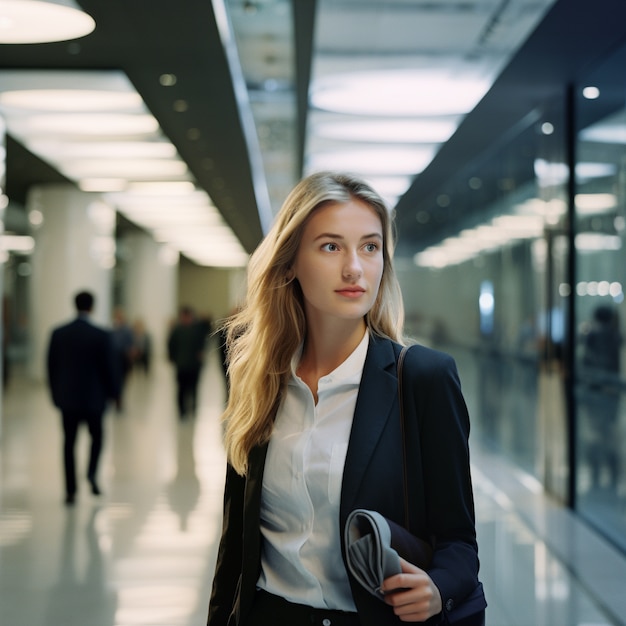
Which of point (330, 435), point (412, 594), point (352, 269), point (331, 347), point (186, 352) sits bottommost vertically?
point (186, 352)

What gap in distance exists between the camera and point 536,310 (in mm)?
10859

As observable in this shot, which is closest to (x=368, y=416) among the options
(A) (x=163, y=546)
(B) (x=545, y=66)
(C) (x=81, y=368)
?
(A) (x=163, y=546)

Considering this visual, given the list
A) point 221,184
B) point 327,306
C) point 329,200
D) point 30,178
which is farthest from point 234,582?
point 30,178

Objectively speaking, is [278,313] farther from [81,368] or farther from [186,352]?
[186,352]

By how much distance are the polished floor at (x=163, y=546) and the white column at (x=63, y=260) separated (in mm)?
10167

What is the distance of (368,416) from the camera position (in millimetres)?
1975

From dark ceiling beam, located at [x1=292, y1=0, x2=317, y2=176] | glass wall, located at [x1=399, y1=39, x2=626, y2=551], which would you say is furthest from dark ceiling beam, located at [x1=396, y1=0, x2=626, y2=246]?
Answer: dark ceiling beam, located at [x1=292, y1=0, x2=317, y2=176]

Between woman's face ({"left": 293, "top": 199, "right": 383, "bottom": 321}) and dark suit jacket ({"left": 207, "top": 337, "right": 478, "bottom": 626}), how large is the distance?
0.56 ft

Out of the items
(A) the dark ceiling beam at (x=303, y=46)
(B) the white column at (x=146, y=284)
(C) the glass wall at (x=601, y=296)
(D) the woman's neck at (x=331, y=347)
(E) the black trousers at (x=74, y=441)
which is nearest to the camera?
(D) the woman's neck at (x=331, y=347)

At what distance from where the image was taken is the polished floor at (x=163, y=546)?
18.8 ft

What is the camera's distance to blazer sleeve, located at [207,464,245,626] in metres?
2.18

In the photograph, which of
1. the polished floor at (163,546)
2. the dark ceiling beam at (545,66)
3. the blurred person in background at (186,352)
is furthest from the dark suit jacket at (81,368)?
the blurred person in background at (186,352)

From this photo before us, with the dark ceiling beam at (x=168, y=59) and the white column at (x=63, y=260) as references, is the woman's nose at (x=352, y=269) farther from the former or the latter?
the white column at (x=63, y=260)

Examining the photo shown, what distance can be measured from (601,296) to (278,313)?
6.44m
